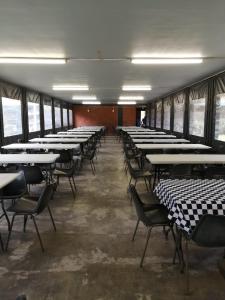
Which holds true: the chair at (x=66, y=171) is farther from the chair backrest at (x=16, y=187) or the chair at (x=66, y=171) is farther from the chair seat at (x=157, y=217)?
the chair seat at (x=157, y=217)

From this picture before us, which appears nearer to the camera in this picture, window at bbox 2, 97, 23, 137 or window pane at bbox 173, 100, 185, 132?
window at bbox 2, 97, 23, 137

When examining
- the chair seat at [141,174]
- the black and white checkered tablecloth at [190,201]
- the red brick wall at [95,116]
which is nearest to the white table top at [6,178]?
the black and white checkered tablecloth at [190,201]

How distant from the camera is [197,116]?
9.11m

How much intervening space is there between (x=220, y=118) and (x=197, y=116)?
1981mm

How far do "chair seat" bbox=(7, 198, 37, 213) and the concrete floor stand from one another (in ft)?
1.41

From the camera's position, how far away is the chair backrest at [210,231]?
2.03 m

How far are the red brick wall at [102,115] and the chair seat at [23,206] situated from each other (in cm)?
1849

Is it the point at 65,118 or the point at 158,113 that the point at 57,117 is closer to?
the point at 65,118

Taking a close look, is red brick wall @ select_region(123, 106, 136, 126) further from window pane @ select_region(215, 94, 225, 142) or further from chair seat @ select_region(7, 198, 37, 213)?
chair seat @ select_region(7, 198, 37, 213)

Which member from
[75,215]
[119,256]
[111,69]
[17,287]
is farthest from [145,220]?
[111,69]

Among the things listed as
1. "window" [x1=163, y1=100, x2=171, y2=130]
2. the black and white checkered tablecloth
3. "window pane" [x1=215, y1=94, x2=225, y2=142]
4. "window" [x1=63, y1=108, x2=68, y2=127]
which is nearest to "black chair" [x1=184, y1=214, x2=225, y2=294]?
the black and white checkered tablecloth

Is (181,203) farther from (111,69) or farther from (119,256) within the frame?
(111,69)

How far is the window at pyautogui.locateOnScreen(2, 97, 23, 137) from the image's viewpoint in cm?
862

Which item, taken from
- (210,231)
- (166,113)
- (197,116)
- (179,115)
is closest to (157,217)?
(210,231)
